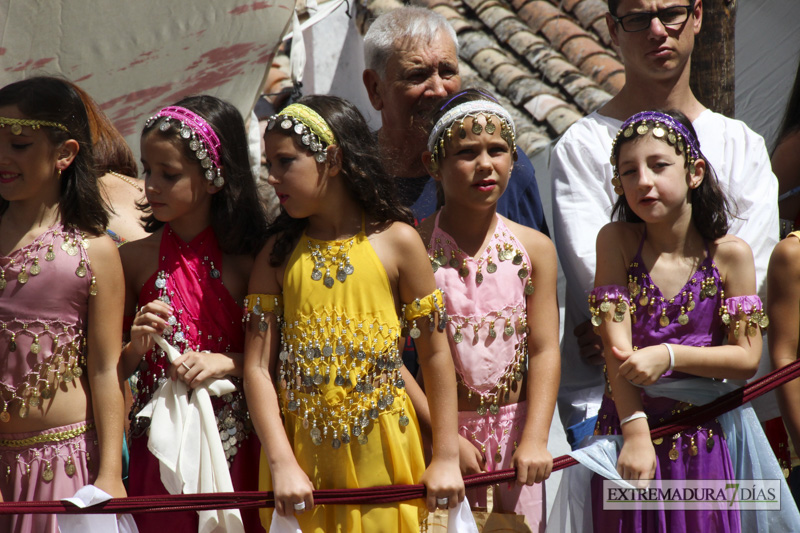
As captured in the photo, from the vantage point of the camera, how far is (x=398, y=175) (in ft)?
12.3

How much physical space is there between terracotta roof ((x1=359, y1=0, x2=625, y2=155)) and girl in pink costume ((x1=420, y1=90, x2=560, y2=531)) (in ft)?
7.63

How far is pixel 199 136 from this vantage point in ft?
9.70

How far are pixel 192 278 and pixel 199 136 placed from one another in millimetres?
454

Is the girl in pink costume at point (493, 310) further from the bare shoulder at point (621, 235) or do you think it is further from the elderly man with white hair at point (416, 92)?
the elderly man with white hair at point (416, 92)

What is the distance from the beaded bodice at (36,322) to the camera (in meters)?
2.80

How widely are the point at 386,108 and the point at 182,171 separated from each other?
1.19m

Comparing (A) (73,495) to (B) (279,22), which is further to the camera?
(B) (279,22)

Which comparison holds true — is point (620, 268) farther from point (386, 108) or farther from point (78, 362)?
point (78, 362)

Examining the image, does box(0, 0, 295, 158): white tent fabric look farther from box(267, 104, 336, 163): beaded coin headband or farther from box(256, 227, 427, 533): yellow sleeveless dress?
box(256, 227, 427, 533): yellow sleeveless dress

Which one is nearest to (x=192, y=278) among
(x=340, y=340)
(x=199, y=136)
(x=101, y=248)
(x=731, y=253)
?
(x=101, y=248)

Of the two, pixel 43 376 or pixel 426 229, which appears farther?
pixel 426 229

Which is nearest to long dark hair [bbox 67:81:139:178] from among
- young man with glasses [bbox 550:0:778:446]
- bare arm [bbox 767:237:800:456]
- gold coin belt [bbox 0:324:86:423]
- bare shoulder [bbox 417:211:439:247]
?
gold coin belt [bbox 0:324:86:423]

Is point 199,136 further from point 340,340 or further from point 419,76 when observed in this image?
point 419,76

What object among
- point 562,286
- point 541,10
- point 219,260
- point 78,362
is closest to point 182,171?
point 219,260
